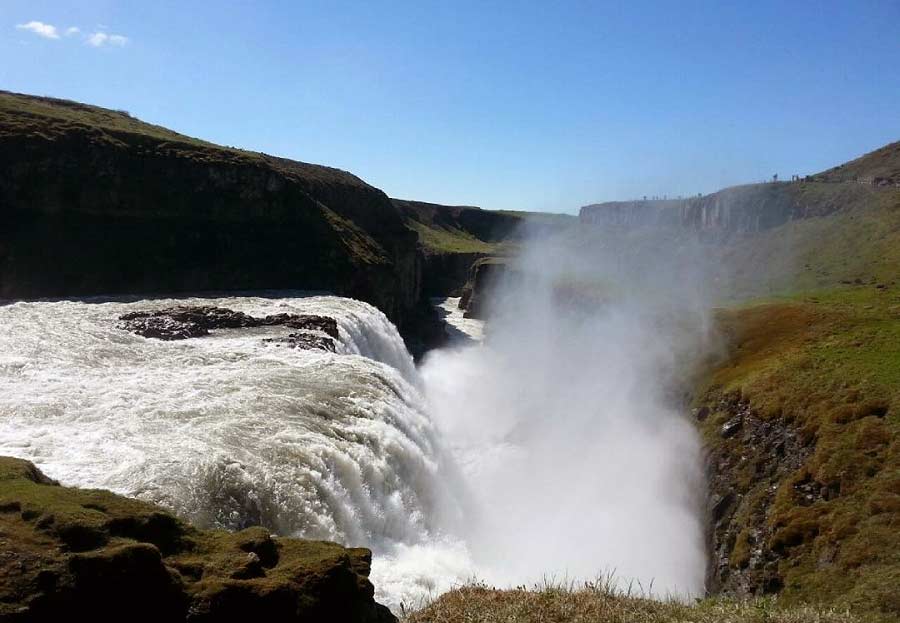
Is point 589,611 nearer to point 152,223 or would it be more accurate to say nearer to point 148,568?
point 148,568

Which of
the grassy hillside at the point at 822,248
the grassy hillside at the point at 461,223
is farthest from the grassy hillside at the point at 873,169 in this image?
the grassy hillside at the point at 461,223

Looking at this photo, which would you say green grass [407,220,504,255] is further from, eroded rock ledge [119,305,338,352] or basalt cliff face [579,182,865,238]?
eroded rock ledge [119,305,338,352]

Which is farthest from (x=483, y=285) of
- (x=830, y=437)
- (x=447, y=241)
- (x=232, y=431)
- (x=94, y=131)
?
(x=232, y=431)

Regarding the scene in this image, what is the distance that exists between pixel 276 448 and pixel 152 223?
4958 cm

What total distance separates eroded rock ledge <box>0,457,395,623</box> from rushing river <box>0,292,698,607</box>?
5.62m

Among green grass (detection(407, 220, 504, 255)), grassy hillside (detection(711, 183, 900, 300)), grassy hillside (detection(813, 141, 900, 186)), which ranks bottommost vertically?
green grass (detection(407, 220, 504, 255))

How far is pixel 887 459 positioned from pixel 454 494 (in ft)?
50.6

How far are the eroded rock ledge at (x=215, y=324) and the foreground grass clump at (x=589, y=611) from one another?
80.7ft

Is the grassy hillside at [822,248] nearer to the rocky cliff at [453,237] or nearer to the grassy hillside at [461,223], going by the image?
the rocky cliff at [453,237]

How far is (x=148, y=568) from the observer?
8.02 meters

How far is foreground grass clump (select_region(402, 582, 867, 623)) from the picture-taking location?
9469 mm

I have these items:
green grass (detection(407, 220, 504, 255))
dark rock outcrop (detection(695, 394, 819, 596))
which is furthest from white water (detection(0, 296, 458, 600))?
green grass (detection(407, 220, 504, 255))

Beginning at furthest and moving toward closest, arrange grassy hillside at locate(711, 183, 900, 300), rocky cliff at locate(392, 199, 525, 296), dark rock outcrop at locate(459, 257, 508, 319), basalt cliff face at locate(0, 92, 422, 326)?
rocky cliff at locate(392, 199, 525, 296) < dark rock outcrop at locate(459, 257, 508, 319) < grassy hillside at locate(711, 183, 900, 300) < basalt cliff face at locate(0, 92, 422, 326)

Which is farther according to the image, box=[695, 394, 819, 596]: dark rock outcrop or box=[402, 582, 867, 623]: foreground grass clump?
box=[695, 394, 819, 596]: dark rock outcrop
